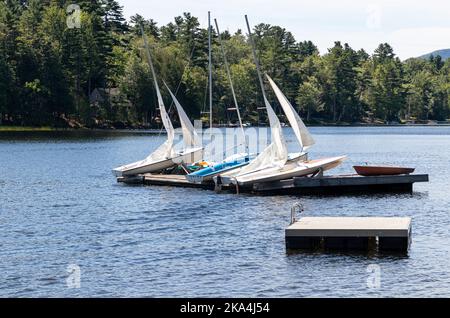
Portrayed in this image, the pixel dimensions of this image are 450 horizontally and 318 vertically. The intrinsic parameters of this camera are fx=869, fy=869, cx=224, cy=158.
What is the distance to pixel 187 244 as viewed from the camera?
41250 millimetres

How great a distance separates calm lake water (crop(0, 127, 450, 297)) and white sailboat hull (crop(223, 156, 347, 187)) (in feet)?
6.73

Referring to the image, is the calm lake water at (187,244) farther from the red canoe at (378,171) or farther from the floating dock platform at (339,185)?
the red canoe at (378,171)

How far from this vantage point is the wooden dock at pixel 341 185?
5966 centimetres

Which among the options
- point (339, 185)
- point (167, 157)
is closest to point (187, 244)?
point (339, 185)

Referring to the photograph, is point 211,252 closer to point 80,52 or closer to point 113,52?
point 80,52

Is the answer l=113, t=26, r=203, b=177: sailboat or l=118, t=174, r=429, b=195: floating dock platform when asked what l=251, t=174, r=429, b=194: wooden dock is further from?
l=113, t=26, r=203, b=177: sailboat

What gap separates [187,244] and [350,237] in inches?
311

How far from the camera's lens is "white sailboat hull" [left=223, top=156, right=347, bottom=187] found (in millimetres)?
60812

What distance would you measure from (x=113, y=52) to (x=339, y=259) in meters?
150

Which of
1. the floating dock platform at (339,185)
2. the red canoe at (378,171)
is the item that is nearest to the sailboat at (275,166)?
the floating dock platform at (339,185)

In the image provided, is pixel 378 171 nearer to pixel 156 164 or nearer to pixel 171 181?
pixel 171 181

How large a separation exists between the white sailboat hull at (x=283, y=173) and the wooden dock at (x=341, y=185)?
0.49 m

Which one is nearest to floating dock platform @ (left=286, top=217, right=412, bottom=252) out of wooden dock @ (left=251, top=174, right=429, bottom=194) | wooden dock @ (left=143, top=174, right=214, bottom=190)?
wooden dock @ (left=251, top=174, right=429, bottom=194)

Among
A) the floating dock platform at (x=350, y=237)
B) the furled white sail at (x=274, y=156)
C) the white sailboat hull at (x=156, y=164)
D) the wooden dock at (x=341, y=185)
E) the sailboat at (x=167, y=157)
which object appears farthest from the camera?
the sailboat at (x=167, y=157)
